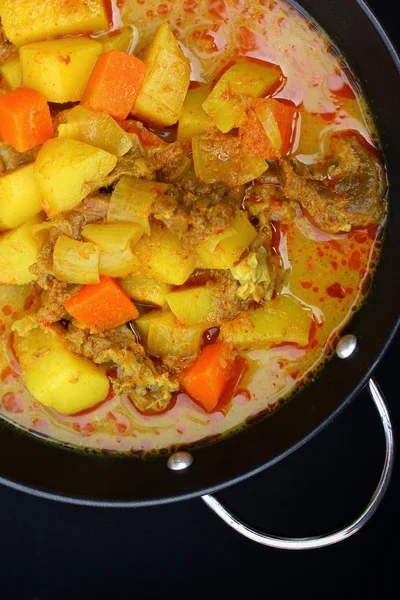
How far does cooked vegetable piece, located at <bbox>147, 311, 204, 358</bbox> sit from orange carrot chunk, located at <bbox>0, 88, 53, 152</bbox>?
1006 millimetres

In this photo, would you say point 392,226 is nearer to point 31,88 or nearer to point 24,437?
point 31,88

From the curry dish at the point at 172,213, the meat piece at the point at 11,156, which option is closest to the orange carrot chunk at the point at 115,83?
the curry dish at the point at 172,213

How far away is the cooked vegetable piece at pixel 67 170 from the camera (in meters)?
2.78

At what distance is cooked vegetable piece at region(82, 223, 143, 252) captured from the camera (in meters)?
2.79

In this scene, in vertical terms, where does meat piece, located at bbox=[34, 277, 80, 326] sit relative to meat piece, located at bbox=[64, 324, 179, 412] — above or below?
above

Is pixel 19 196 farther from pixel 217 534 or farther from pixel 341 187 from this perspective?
pixel 217 534

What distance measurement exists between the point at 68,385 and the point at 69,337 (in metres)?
0.23

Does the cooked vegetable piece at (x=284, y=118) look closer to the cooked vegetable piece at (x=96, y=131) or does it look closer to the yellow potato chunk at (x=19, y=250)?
the cooked vegetable piece at (x=96, y=131)

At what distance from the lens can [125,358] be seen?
304 centimetres

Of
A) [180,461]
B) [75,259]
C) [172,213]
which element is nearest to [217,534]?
[180,461]

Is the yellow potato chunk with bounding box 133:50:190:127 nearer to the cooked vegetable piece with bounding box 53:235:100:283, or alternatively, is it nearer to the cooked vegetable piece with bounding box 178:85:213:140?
the cooked vegetable piece with bounding box 178:85:213:140

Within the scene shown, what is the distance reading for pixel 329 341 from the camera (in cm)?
326

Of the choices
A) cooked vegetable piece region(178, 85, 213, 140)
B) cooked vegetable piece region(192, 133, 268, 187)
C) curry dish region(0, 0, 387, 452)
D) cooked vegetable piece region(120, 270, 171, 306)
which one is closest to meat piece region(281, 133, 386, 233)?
curry dish region(0, 0, 387, 452)

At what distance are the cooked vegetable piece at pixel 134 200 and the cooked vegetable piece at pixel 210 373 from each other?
0.69 meters
